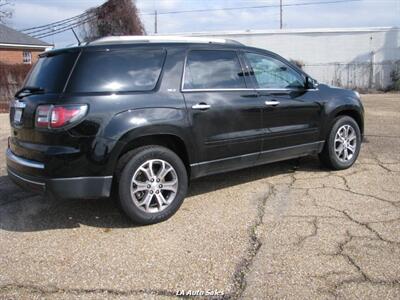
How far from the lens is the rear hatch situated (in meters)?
4.58

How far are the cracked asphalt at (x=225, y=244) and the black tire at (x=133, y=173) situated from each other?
0.11 metres

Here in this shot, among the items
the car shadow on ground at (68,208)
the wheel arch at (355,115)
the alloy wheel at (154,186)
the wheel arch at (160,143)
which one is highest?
the wheel arch at (355,115)

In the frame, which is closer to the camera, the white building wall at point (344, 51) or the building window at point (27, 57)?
the white building wall at point (344, 51)

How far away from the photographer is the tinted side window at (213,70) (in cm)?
527

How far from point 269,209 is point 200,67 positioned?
173cm

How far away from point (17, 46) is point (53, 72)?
35.1m

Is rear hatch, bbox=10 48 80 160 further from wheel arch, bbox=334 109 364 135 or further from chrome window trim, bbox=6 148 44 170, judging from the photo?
wheel arch, bbox=334 109 364 135

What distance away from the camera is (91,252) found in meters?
4.32

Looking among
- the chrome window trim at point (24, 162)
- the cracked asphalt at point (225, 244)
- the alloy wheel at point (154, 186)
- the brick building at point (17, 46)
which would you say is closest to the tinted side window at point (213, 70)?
the alloy wheel at point (154, 186)

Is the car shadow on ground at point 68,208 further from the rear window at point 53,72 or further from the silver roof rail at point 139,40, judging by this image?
the silver roof rail at point 139,40

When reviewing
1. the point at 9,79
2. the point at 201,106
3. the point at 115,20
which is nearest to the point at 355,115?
the point at 201,106

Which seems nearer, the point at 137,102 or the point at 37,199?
the point at 137,102

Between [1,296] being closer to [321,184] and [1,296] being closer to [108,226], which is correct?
[108,226]

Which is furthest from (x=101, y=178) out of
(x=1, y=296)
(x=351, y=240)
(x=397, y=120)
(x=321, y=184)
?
(x=397, y=120)
